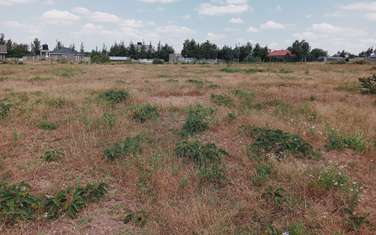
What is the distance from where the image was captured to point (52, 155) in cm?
516

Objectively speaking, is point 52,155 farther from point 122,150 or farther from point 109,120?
point 109,120

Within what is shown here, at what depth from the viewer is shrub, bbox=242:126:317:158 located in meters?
5.39

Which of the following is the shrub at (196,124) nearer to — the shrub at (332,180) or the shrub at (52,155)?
the shrub at (52,155)

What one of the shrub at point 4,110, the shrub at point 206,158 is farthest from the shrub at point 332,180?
the shrub at point 4,110

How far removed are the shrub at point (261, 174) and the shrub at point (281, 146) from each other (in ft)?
1.86

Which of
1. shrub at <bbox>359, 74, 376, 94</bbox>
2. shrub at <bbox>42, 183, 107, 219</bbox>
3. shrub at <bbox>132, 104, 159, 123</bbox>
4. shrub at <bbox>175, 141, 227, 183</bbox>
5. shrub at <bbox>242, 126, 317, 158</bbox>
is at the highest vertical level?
shrub at <bbox>359, 74, 376, 94</bbox>

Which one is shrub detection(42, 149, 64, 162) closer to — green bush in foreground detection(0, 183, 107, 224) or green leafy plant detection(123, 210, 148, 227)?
green bush in foreground detection(0, 183, 107, 224)

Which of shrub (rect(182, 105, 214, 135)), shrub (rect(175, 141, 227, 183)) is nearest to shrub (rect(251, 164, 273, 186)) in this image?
shrub (rect(175, 141, 227, 183))

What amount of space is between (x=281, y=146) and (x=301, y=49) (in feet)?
269

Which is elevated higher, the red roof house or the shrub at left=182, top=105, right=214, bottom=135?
the red roof house

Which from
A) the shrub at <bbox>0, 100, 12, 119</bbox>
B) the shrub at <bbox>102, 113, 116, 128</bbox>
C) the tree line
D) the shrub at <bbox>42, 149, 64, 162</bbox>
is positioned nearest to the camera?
the shrub at <bbox>42, 149, 64, 162</bbox>

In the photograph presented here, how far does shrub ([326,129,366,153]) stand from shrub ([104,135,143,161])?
3.57m

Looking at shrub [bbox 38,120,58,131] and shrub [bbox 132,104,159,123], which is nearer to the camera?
shrub [bbox 38,120,58,131]

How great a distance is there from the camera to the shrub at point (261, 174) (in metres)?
4.37
